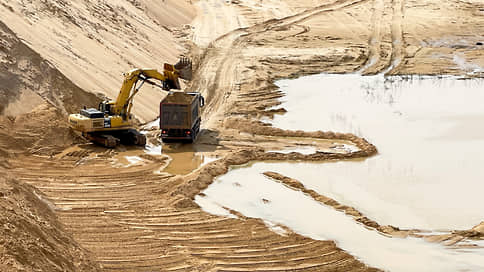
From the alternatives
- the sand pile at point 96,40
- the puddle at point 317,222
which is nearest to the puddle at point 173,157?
the puddle at point 317,222

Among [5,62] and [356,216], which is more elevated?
[5,62]

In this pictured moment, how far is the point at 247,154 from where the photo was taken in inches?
822

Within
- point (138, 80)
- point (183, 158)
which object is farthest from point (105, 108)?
point (183, 158)

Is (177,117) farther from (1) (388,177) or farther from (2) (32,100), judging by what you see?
(1) (388,177)

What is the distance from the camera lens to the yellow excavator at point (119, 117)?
20766mm

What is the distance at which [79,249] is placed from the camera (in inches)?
497

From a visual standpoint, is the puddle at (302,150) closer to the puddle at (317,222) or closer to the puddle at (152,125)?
the puddle at (317,222)

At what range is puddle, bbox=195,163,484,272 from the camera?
1359cm

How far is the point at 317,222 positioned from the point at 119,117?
837cm

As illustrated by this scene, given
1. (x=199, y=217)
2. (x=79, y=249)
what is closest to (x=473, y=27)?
(x=199, y=217)

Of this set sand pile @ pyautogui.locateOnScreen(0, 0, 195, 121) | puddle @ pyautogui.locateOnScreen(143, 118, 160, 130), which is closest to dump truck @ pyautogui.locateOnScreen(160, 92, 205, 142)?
puddle @ pyautogui.locateOnScreen(143, 118, 160, 130)

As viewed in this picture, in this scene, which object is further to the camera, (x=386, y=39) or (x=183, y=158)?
(x=386, y=39)

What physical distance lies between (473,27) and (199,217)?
31.4 metres

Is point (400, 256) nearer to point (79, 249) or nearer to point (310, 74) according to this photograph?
point (79, 249)
